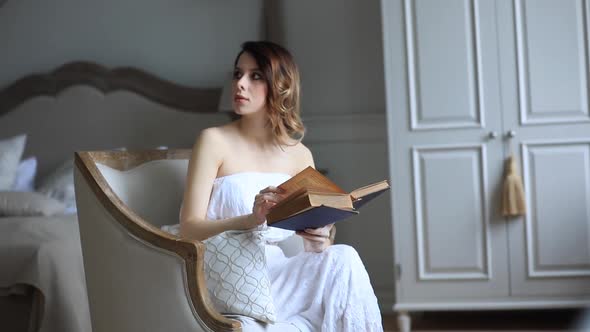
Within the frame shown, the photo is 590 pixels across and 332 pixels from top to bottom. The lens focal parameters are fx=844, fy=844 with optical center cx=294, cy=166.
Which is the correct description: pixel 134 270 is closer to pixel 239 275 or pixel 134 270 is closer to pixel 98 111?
pixel 239 275

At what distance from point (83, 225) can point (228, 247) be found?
397 mm

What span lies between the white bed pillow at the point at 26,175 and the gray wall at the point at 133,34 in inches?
25.4

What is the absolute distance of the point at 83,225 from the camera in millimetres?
2193

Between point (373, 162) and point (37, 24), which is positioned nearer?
point (373, 162)

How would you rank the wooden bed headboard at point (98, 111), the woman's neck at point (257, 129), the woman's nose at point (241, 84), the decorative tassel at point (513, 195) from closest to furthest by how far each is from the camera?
the woman's nose at point (241, 84), the woman's neck at point (257, 129), the decorative tassel at point (513, 195), the wooden bed headboard at point (98, 111)

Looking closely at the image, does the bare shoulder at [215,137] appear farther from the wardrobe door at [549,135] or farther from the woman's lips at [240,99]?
the wardrobe door at [549,135]

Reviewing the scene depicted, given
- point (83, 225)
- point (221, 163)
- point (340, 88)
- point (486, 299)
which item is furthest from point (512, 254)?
point (83, 225)

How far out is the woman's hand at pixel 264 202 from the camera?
201 centimetres

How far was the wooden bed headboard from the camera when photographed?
15.1ft

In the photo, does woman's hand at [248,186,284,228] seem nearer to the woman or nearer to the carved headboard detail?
the woman

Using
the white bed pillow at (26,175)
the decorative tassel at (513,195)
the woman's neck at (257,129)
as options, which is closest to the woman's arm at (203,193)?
the woman's neck at (257,129)

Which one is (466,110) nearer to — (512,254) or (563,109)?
(563,109)

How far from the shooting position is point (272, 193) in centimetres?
202

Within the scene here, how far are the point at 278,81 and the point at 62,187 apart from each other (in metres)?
2.04
